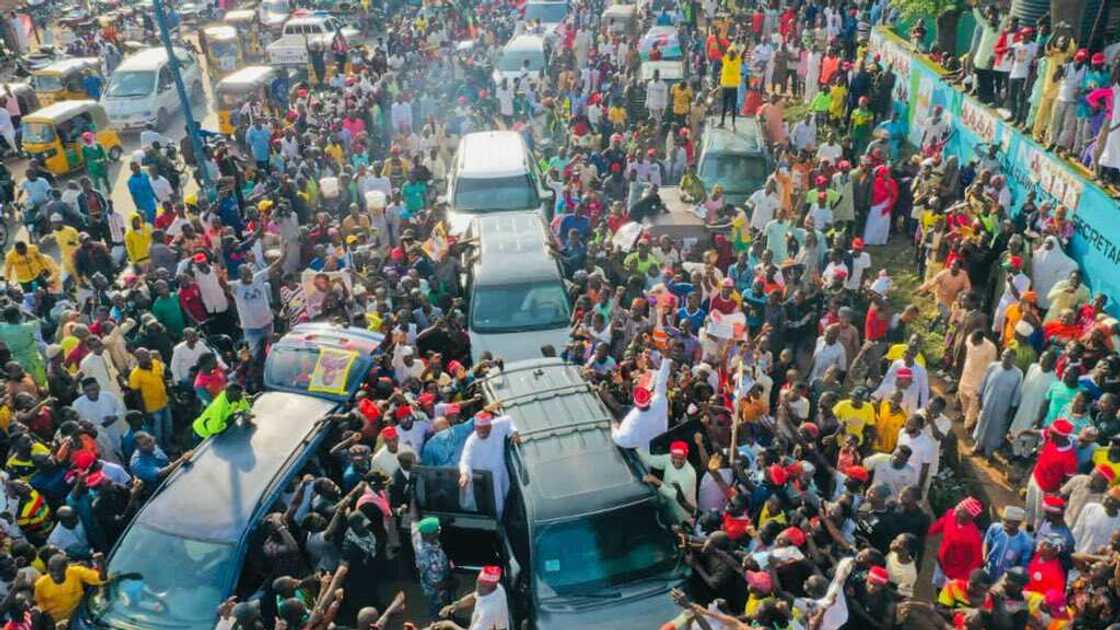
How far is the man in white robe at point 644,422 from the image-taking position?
7262 mm

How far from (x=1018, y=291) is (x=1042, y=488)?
2987mm

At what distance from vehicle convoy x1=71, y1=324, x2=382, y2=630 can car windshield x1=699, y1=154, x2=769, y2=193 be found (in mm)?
8220

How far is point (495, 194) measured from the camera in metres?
13.7

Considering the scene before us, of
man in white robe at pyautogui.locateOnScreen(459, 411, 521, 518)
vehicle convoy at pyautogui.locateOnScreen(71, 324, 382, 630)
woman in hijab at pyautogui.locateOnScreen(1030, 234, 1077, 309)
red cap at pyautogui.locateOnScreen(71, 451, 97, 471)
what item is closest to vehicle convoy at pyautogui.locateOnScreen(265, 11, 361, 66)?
red cap at pyautogui.locateOnScreen(71, 451, 97, 471)

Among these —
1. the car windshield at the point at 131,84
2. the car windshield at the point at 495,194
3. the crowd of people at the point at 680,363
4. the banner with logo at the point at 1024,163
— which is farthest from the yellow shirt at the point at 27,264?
the banner with logo at the point at 1024,163

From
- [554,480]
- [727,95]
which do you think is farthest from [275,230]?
[727,95]

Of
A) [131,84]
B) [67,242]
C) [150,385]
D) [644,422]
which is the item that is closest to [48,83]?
[131,84]

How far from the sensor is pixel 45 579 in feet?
21.7

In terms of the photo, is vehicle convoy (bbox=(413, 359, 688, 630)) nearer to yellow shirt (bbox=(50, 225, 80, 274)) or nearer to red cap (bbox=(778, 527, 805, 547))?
red cap (bbox=(778, 527, 805, 547))

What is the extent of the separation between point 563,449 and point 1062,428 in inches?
165

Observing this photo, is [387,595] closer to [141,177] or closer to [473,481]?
[473,481]

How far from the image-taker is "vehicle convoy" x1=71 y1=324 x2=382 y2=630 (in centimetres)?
655

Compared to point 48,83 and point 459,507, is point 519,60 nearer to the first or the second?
point 48,83

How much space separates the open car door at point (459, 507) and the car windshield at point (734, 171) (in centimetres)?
835
